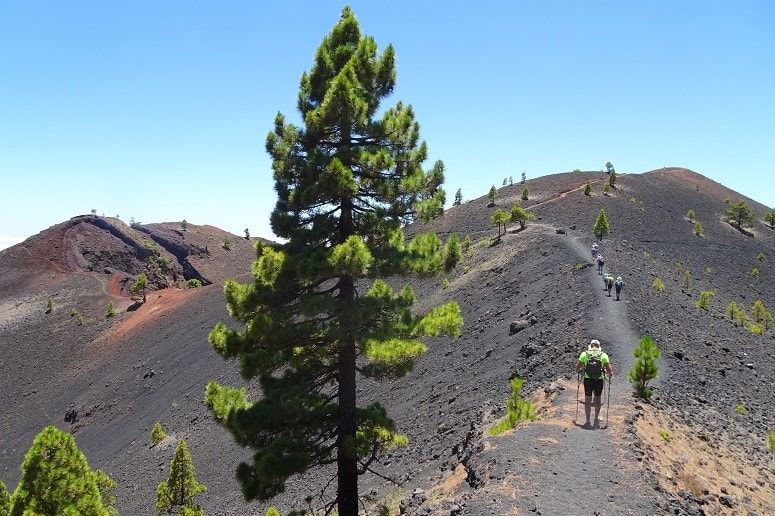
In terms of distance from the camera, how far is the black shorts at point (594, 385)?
973cm

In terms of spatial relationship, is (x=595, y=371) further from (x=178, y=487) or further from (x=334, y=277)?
(x=178, y=487)

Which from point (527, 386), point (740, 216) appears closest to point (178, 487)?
point (527, 386)

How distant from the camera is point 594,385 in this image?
983cm

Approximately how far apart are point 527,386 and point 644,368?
3.43 metres

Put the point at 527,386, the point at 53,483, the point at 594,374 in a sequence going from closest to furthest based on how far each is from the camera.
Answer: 1. the point at 594,374
2. the point at 53,483
3. the point at 527,386

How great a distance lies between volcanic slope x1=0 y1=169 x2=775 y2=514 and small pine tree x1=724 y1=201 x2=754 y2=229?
6.74 ft

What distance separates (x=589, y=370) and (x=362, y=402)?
14.7 m

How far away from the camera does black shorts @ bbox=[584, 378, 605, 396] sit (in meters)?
9.73

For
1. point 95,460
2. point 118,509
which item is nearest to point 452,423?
point 118,509

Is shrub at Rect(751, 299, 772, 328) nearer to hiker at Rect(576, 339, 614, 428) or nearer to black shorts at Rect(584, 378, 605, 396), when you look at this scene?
hiker at Rect(576, 339, 614, 428)

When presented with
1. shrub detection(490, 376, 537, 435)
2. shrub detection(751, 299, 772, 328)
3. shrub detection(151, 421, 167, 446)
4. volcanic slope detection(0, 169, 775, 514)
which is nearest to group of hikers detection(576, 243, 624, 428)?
volcanic slope detection(0, 169, 775, 514)

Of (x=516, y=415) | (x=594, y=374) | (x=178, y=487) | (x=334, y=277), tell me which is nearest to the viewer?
(x=334, y=277)

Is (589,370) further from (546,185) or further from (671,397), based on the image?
(546,185)

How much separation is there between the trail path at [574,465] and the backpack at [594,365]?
1.07 metres
